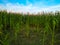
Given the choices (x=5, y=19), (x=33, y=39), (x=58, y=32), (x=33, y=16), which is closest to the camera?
(x=33, y=39)

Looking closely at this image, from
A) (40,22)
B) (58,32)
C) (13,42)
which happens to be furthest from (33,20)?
(13,42)

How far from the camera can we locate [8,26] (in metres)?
7.29

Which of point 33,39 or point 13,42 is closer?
point 13,42

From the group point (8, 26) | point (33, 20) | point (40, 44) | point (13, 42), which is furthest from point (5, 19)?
point (40, 44)

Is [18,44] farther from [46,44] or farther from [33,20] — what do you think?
[33,20]

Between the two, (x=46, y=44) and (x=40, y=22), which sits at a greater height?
(x=40, y=22)

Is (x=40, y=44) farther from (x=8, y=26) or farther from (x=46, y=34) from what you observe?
(x=8, y=26)

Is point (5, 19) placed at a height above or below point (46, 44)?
above

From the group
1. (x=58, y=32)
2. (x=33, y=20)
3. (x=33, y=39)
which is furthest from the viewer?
(x=33, y=20)

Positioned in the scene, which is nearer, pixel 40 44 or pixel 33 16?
pixel 40 44

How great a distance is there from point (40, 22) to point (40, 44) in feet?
8.55

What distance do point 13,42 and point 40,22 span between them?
98.9 inches

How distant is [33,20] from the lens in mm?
7602

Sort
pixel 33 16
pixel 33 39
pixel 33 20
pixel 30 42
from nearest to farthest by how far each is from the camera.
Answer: pixel 30 42 < pixel 33 39 < pixel 33 20 < pixel 33 16
